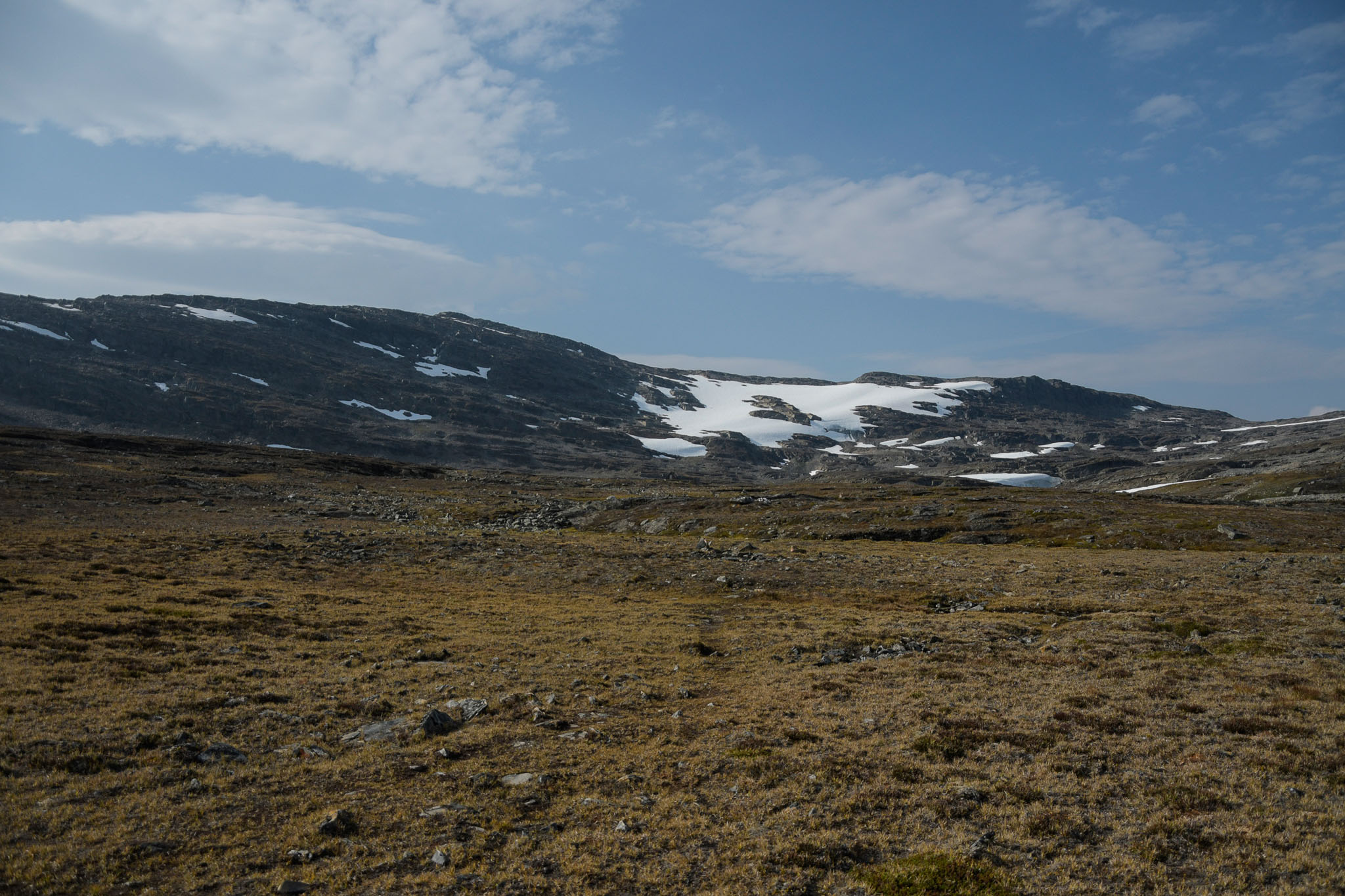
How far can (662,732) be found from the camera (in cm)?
1731

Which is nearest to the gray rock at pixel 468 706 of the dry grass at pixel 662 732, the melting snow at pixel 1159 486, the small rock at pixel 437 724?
the dry grass at pixel 662 732

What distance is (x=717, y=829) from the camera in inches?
488

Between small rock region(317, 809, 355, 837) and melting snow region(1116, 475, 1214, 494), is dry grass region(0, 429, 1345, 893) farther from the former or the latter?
melting snow region(1116, 475, 1214, 494)

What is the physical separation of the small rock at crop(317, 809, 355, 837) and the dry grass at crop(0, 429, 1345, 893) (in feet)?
0.50

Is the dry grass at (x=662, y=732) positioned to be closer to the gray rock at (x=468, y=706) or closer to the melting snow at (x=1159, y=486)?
the gray rock at (x=468, y=706)

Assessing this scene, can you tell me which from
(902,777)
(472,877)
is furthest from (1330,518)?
(472,877)

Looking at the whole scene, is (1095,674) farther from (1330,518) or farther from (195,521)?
(1330,518)

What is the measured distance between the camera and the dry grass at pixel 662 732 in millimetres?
11055

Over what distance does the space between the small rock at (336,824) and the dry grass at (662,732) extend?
0.15 metres

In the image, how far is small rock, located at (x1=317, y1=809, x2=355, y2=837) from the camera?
39.0ft

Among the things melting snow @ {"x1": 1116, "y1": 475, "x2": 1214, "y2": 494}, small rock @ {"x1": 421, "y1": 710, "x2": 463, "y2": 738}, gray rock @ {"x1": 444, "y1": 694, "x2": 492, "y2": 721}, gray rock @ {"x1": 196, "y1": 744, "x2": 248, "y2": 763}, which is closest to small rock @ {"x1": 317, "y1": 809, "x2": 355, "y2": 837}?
gray rock @ {"x1": 196, "y1": 744, "x2": 248, "y2": 763}

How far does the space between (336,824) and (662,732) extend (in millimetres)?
7936

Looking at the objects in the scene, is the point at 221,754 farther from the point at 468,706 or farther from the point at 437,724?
the point at 468,706

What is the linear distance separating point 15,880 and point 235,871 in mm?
2966
